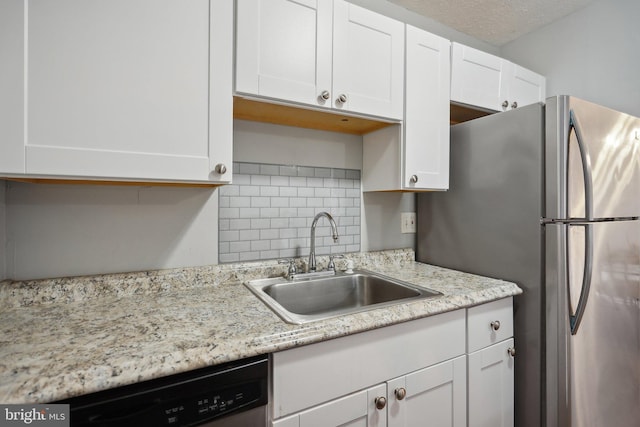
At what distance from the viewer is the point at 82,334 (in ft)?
2.62

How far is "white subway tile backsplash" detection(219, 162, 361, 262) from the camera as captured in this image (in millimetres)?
1387

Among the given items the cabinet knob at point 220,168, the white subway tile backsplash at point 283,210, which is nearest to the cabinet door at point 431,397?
the white subway tile backsplash at point 283,210

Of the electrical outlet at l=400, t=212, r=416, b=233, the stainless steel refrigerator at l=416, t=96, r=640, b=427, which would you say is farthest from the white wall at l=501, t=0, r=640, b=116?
the electrical outlet at l=400, t=212, r=416, b=233

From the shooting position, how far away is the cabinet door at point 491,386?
1.20m

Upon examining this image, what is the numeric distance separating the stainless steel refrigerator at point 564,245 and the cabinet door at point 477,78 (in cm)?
21

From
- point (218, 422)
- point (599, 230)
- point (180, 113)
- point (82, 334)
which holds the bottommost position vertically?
point (218, 422)

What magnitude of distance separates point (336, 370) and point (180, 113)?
90 centimetres

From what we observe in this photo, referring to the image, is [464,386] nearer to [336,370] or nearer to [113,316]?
[336,370]

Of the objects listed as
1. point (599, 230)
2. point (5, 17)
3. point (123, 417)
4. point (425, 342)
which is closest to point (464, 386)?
point (425, 342)

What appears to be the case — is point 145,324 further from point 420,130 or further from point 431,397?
point 420,130

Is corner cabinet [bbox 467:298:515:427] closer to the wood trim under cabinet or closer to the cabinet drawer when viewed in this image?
the cabinet drawer

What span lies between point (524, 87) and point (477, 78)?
0.48 meters

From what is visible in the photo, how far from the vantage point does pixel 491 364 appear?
1.25m

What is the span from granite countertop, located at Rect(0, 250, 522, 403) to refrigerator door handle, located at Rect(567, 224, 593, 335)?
215mm
